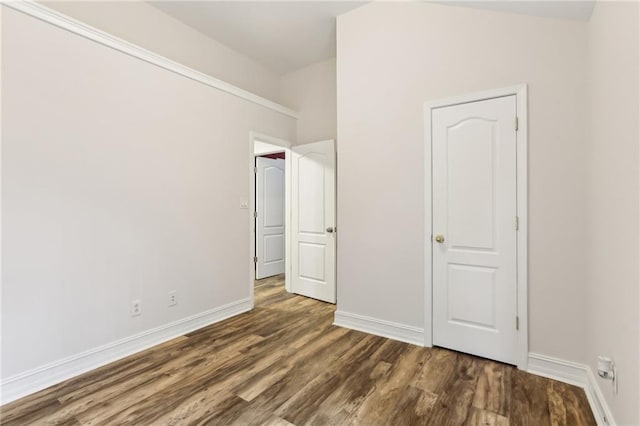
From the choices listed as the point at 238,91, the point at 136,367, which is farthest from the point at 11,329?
the point at 238,91

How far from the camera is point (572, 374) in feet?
6.88

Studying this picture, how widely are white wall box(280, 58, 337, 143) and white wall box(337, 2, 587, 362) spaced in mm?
897

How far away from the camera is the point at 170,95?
285 centimetres

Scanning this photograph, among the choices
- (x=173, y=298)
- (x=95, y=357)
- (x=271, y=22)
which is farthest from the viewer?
(x=271, y=22)

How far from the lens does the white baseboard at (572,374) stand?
1778mm

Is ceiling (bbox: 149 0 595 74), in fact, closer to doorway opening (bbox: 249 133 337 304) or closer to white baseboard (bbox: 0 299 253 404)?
doorway opening (bbox: 249 133 337 304)

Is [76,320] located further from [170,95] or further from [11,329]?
[170,95]

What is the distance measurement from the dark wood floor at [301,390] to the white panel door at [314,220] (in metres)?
1.26

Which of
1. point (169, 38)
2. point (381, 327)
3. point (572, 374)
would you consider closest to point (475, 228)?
point (572, 374)

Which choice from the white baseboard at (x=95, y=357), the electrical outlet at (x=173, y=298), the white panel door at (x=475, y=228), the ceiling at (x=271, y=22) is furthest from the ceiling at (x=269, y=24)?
the white baseboard at (x=95, y=357)

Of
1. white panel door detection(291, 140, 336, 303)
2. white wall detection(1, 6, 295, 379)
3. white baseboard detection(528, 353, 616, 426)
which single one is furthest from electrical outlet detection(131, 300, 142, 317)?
white baseboard detection(528, 353, 616, 426)

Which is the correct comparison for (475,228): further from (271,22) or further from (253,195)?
(271,22)

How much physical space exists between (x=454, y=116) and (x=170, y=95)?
98.7 inches

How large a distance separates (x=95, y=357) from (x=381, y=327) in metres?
2.33
